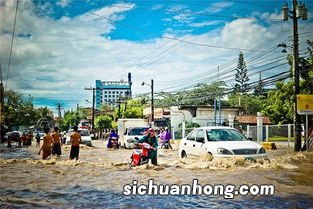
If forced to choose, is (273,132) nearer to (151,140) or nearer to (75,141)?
(75,141)

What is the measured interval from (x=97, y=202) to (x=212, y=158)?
5503 mm

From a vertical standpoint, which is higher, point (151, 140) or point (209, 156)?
→ point (151, 140)

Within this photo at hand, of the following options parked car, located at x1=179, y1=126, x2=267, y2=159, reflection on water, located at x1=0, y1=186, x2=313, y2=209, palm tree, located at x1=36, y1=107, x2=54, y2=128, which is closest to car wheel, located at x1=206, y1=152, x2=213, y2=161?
parked car, located at x1=179, y1=126, x2=267, y2=159

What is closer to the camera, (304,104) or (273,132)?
Result: (304,104)

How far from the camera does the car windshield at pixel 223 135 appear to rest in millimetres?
13258

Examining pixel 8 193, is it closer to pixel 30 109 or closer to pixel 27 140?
pixel 27 140

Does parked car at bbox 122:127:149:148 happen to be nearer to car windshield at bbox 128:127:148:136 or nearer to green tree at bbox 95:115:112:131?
car windshield at bbox 128:127:148:136

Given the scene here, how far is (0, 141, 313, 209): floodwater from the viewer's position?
748 centimetres

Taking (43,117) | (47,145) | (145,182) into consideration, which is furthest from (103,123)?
(145,182)

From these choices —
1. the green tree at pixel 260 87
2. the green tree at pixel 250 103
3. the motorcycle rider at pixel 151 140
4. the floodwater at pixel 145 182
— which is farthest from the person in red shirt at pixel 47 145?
the green tree at pixel 250 103

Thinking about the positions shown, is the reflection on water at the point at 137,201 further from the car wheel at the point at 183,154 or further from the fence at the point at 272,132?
the fence at the point at 272,132

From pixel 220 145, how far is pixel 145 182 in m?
3.26

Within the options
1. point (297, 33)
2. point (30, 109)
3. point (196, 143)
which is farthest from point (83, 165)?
point (30, 109)

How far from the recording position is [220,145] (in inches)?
484
